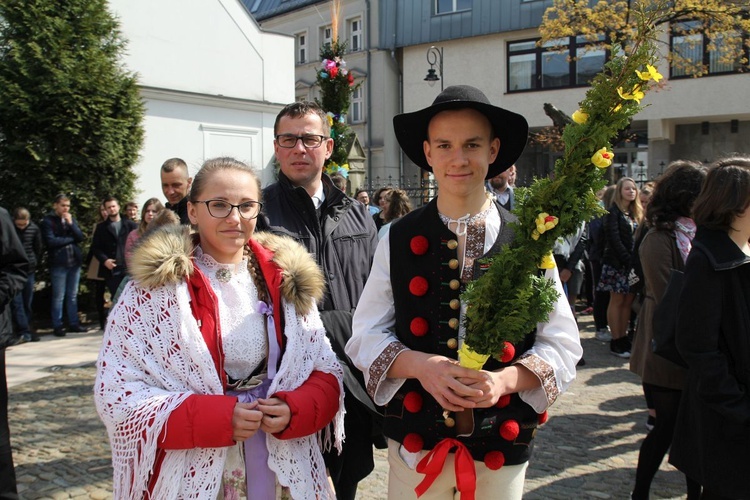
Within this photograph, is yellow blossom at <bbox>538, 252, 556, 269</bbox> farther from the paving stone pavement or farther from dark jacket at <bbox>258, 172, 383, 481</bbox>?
the paving stone pavement

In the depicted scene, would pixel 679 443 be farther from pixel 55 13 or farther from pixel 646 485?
pixel 55 13

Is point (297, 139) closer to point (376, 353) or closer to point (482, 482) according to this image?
point (376, 353)

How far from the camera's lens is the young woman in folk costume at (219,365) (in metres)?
2.17

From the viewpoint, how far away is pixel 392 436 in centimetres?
232

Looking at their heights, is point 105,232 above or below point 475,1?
below

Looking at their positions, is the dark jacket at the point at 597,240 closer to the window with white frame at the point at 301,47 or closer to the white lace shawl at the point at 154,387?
the white lace shawl at the point at 154,387

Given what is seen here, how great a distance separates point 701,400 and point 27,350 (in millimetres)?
8389

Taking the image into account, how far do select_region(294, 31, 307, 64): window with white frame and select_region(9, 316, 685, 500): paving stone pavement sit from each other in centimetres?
2620

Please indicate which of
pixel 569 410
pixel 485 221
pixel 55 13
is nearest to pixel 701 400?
pixel 485 221

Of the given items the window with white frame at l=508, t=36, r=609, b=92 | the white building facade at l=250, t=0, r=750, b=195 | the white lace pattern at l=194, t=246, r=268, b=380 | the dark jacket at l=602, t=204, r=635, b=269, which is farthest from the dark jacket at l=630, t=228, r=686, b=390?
the window with white frame at l=508, t=36, r=609, b=92

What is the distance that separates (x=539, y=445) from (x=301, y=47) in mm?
28733

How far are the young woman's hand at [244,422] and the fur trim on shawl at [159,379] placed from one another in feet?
0.41

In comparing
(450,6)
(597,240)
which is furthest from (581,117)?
(450,6)

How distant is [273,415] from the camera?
7.40 ft
